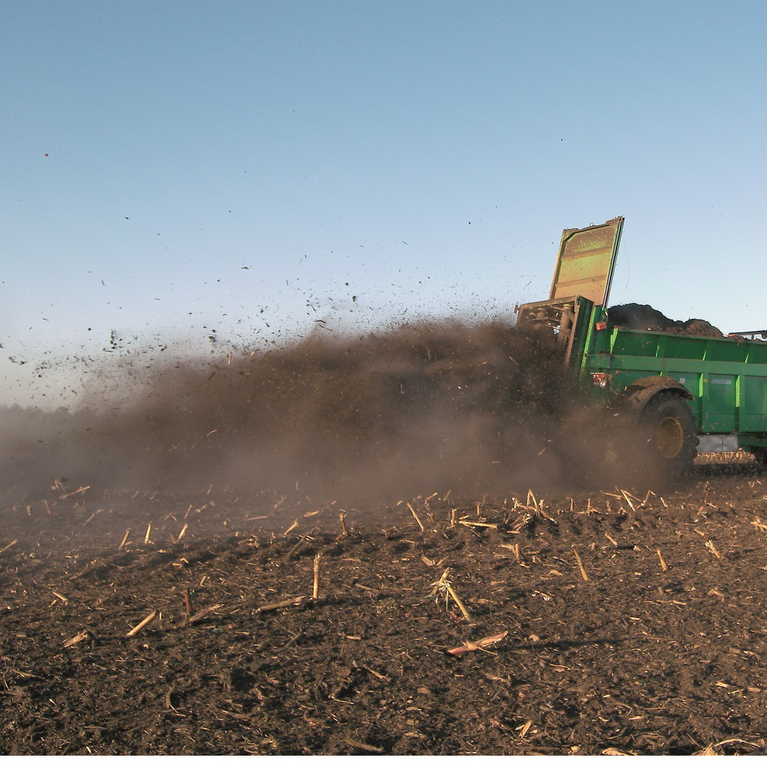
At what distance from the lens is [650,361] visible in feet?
33.8

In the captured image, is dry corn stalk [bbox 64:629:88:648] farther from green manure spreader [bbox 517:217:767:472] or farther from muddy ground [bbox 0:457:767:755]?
green manure spreader [bbox 517:217:767:472]

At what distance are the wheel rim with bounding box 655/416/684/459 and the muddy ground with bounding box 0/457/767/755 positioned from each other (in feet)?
9.85

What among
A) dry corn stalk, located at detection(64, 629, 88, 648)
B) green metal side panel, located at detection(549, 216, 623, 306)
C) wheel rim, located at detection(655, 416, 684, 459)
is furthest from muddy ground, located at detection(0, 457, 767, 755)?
green metal side panel, located at detection(549, 216, 623, 306)

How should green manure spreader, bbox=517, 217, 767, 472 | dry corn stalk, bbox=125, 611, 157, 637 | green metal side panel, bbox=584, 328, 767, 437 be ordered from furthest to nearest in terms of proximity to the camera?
1. green metal side panel, bbox=584, 328, 767, 437
2. green manure spreader, bbox=517, 217, 767, 472
3. dry corn stalk, bbox=125, 611, 157, 637

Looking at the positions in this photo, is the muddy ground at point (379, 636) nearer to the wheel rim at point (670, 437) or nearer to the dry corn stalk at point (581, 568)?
the dry corn stalk at point (581, 568)

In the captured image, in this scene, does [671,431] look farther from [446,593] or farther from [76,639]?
[76,639]

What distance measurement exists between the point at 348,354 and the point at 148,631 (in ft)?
18.0

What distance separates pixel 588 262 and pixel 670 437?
9.28 feet

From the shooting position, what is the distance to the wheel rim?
395 inches

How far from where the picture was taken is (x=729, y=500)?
357 inches

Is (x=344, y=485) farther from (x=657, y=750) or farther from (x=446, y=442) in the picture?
(x=657, y=750)

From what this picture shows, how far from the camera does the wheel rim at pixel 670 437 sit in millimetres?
10031

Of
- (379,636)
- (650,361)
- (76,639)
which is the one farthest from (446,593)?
(650,361)

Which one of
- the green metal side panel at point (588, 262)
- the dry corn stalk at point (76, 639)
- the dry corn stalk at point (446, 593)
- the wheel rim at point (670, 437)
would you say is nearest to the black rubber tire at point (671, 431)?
the wheel rim at point (670, 437)
